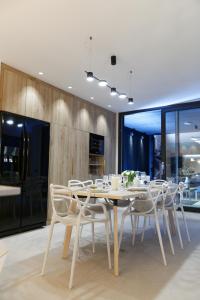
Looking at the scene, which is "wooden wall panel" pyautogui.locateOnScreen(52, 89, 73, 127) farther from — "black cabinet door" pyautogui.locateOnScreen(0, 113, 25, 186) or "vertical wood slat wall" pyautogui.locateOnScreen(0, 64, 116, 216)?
"black cabinet door" pyautogui.locateOnScreen(0, 113, 25, 186)

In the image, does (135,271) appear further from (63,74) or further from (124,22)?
(63,74)

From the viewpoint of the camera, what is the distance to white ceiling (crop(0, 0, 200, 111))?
270 centimetres

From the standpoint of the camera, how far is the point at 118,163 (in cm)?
737

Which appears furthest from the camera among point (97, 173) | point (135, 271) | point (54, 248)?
point (97, 173)

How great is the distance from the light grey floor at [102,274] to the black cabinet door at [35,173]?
750mm

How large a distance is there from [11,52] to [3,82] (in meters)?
0.56

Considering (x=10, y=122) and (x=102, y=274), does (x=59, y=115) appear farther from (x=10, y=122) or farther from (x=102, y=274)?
(x=102, y=274)

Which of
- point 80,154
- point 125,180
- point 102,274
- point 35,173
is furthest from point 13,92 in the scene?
point 102,274

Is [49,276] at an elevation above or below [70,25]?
below

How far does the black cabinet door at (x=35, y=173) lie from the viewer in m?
4.20

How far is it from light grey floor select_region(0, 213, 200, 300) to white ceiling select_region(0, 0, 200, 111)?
9.43ft

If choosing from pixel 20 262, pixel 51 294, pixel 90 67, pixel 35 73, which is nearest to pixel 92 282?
pixel 51 294

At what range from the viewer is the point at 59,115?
203 inches

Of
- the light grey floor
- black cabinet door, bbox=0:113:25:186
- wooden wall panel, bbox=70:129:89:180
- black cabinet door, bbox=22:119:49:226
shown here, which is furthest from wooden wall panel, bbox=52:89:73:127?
the light grey floor
